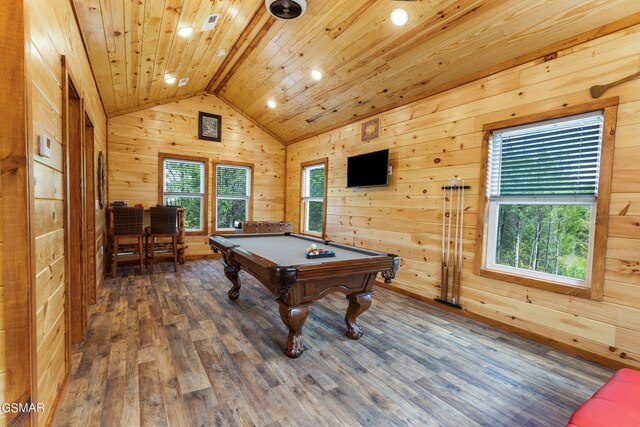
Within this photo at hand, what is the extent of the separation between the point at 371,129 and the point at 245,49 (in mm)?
2106

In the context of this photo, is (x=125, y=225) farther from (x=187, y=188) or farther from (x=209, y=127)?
(x=209, y=127)

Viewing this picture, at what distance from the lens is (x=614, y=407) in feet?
3.80

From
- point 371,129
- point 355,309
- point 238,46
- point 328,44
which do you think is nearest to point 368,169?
point 371,129

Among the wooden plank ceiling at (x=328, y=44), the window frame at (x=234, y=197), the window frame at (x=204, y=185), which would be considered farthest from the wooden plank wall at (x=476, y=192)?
the window frame at (x=204, y=185)

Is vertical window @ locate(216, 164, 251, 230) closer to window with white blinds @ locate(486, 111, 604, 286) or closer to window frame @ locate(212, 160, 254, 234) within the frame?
window frame @ locate(212, 160, 254, 234)

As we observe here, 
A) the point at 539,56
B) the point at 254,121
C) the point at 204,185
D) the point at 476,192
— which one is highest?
the point at 254,121

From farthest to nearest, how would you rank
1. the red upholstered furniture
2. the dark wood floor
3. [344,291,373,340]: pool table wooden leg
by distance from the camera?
[344,291,373,340]: pool table wooden leg, the dark wood floor, the red upholstered furniture

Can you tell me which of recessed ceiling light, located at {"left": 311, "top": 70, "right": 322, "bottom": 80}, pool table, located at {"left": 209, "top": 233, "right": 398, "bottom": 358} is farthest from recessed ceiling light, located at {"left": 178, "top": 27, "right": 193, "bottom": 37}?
pool table, located at {"left": 209, "top": 233, "right": 398, "bottom": 358}

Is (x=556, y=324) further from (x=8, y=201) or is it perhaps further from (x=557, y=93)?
(x=8, y=201)

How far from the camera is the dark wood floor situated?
1.69m

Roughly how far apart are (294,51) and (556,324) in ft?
13.4

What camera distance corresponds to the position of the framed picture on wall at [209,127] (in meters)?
5.87

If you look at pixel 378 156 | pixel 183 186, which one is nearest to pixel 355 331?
pixel 378 156

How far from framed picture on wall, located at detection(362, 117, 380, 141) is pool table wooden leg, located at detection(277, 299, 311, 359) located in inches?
116
